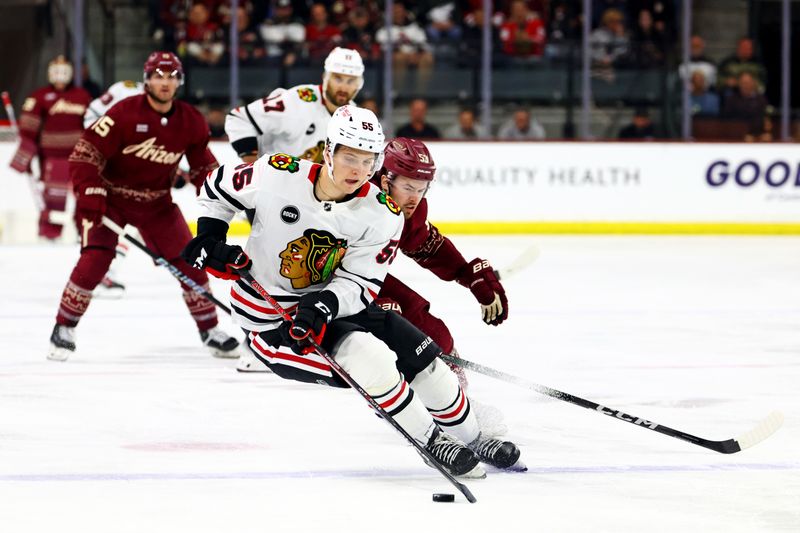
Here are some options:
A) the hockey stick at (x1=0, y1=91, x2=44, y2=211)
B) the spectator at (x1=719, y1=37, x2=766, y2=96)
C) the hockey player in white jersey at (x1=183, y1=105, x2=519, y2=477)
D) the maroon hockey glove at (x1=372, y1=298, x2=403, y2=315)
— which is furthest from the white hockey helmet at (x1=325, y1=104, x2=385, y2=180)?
the spectator at (x1=719, y1=37, x2=766, y2=96)

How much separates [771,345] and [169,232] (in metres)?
2.28

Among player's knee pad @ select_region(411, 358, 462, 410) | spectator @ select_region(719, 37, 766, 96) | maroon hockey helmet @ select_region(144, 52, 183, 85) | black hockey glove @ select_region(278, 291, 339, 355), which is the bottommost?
player's knee pad @ select_region(411, 358, 462, 410)

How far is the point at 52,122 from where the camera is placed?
9.24m

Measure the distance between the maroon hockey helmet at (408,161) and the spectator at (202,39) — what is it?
7.07 meters

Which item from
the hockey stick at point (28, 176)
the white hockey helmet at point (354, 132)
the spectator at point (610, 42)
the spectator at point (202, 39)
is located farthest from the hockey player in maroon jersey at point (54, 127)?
the white hockey helmet at point (354, 132)

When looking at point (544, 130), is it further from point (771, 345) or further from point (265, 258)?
point (265, 258)

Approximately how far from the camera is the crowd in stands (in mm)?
10490

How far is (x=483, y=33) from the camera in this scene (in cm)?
1066

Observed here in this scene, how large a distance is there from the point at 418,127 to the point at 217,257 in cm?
712

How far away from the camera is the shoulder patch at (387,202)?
331 centimetres

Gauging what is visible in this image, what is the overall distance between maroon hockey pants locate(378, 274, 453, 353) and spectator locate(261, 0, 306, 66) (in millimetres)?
6782

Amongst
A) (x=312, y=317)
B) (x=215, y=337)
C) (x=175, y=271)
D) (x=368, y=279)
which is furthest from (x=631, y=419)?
(x=215, y=337)

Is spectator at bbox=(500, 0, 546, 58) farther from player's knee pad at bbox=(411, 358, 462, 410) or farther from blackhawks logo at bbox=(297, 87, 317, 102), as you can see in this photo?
player's knee pad at bbox=(411, 358, 462, 410)

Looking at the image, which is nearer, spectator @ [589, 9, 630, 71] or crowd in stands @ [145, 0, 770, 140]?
crowd in stands @ [145, 0, 770, 140]
